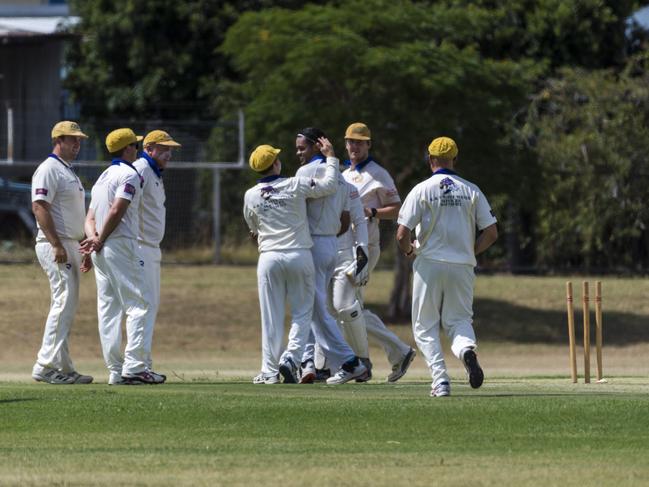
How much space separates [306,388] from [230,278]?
661 inches

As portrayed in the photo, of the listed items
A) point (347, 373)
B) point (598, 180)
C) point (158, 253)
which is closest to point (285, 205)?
point (158, 253)

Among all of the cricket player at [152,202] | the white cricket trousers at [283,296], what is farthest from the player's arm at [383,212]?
the cricket player at [152,202]

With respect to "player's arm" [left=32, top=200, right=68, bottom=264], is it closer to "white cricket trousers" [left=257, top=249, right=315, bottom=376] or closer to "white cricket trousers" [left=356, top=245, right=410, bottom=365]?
"white cricket trousers" [left=257, top=249, right=315, bottom=376]

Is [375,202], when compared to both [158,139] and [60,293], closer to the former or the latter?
A: [158,139]

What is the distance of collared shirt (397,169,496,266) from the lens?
12.3 metres

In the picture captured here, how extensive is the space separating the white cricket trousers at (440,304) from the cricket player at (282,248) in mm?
1480

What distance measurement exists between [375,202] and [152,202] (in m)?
2.12

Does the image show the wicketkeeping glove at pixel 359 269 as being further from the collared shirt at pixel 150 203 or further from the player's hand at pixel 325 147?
the collared shirt at pixel 150 203

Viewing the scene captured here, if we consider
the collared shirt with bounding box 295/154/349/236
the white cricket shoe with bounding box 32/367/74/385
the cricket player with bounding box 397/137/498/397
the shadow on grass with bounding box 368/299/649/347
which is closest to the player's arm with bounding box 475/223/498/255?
the cricket player with bounding box 397/137/498/397

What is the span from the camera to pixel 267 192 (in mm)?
13609

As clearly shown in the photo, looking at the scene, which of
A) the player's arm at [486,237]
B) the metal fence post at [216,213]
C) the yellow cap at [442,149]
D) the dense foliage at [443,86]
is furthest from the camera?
the metal fence post at [216,213]

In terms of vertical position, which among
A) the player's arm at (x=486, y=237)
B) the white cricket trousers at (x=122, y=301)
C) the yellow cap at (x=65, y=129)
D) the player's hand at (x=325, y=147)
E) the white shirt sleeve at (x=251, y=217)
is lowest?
the white cricket trousers at (x=122, y=301)

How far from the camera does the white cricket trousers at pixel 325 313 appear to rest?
555 inches

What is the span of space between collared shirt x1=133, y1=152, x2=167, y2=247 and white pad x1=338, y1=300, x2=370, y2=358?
5.97ft
